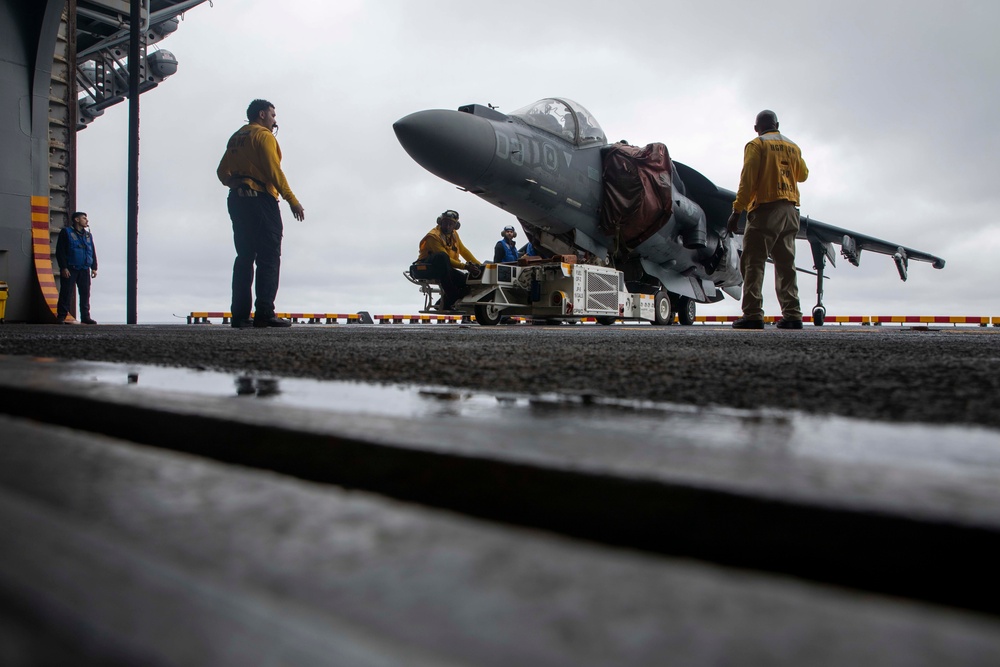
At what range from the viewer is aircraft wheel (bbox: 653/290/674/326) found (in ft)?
29.6

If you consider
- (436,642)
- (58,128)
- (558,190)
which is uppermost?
(58,128)

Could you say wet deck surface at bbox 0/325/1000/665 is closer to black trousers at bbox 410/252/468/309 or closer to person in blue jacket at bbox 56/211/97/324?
black trousers at bbox 410/252/468/309

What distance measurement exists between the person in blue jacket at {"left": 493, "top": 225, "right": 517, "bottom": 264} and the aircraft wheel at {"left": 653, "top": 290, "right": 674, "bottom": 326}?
2550mm

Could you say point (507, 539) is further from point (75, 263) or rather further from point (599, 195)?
point (75, 263)

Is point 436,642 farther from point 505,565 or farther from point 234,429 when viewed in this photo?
point 234,429

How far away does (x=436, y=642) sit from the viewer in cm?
24

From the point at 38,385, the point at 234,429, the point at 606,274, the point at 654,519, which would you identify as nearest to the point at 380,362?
the point at 38,385

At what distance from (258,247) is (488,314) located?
3.06 metres

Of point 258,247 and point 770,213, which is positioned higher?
point 770,213

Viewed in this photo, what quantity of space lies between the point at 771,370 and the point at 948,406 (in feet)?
1.56

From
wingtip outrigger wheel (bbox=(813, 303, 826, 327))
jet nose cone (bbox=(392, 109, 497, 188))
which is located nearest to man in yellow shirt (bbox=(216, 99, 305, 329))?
jet nose cone (bbox=(392, 109, 497, 188))

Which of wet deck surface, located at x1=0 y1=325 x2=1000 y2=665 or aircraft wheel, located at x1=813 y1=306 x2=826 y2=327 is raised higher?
aircraft wheel, located at x1=813 y1=306 x2=826 y2=327

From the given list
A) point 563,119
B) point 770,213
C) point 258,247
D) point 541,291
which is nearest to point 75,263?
point 258,247

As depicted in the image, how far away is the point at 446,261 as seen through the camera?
25.0 ft
